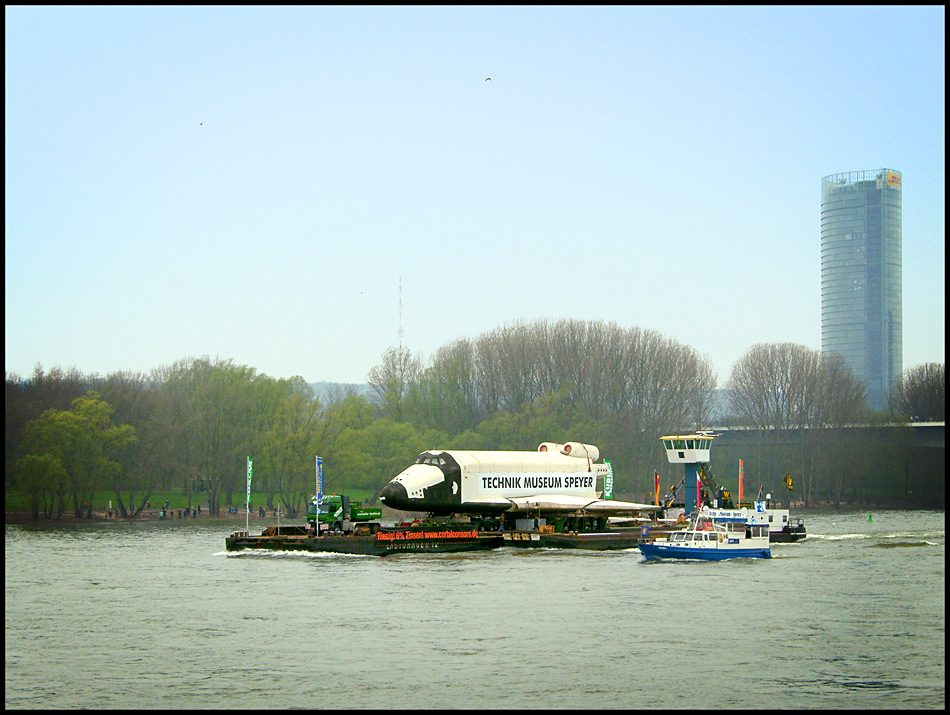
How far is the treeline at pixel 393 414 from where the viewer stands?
117 metres

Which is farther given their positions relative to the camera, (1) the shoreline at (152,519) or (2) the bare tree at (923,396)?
(2) the bare tree at (923,396)

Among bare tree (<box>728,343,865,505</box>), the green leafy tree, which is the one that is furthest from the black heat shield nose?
bare tree (<box>728,343,865,505</box>)

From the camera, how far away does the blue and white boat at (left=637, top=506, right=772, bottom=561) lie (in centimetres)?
6744

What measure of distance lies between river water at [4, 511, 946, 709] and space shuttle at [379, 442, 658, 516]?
9.16 meters

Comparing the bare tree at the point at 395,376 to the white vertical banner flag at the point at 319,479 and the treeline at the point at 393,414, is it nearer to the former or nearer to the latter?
the treeline at the point at 393,414

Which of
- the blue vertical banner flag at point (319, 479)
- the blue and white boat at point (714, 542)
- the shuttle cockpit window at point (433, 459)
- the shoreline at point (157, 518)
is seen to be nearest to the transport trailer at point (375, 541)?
the blue vertical banner flag at point (319, 479)

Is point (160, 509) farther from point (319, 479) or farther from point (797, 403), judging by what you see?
point (797, 403)

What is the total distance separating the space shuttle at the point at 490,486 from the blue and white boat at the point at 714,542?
34.5ft

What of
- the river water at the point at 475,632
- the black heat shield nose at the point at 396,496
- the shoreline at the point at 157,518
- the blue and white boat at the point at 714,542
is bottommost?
the shoreline at the point at 157,518

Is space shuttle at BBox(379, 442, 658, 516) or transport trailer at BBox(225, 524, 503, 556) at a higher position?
space shuttle at BBox(379, 442, 658, 516)

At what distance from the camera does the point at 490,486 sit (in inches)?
3174

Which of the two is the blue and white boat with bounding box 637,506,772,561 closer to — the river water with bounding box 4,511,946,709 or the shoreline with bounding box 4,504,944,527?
the river water with bounding box 4,511,946,709

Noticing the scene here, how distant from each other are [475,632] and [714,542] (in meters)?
29.8

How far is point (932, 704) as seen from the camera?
30.5 meters
